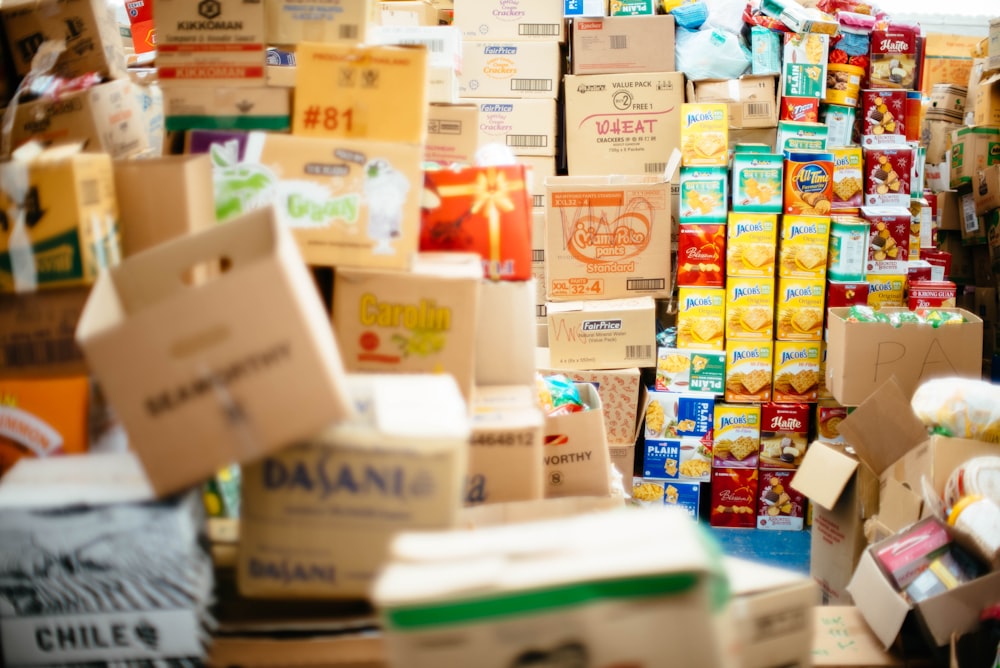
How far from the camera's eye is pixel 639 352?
3.47m

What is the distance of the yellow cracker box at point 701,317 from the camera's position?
11.5 feet

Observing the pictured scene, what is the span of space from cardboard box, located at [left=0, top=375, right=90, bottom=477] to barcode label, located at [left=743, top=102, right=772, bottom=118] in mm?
3023

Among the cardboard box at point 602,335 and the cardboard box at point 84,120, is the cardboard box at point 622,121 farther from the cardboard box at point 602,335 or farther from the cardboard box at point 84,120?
the cardboard box at point 84,120

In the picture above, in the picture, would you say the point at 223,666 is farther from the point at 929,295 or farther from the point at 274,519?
the point at 929,295

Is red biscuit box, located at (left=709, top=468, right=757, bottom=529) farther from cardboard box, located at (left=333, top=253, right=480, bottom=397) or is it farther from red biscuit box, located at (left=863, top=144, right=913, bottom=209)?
cardboard box, located at (left=333, top=253, right=480, bottom=397)

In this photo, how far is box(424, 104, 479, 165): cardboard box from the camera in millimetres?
2072

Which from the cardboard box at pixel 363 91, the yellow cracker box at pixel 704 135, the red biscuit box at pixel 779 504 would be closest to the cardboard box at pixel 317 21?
the cardboard box at pixel 363 91

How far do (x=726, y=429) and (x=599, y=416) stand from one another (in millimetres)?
1772

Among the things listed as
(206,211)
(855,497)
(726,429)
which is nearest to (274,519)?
(206,211)

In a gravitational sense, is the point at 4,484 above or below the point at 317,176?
below

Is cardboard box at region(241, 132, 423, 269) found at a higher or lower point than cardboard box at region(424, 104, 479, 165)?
lower

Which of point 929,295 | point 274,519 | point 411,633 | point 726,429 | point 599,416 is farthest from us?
point 726,429

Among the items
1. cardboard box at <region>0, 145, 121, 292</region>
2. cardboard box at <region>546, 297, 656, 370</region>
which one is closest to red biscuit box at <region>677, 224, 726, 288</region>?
cardboard box at <region>546, 297, 656, 370</region>

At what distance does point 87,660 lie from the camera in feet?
3.92
